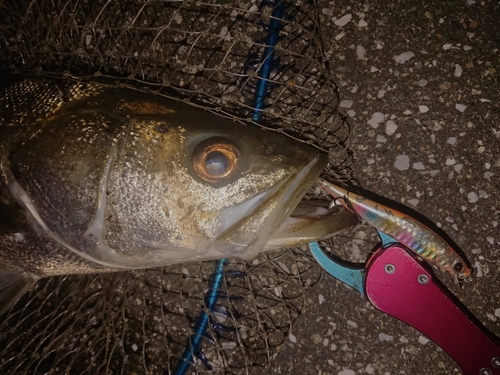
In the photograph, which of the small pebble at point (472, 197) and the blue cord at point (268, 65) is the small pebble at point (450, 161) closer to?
the small pebble at point (472, 197)

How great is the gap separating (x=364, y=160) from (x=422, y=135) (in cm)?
31

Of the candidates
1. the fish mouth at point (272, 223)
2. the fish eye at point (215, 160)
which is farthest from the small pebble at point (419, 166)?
the fish eye at point (215, 160)

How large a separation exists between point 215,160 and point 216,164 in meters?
0.02

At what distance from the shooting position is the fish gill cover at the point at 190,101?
201 centimetres

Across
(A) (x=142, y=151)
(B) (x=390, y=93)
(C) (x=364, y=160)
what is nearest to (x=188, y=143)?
(A) (x=142, y=151)

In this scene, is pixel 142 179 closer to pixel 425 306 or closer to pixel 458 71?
pixel 425 306

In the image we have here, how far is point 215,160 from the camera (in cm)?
152

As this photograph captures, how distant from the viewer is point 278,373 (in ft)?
7.34

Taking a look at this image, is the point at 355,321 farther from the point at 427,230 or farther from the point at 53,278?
the point at 53,278

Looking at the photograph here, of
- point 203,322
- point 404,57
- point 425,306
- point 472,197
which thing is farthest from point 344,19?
point 203,322

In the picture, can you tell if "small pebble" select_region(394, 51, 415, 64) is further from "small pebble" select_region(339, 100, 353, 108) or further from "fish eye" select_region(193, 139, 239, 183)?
"fish eye" select_region(193, 139, 239, 183)

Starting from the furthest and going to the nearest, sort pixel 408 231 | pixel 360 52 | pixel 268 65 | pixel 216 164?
pixel 360 52 → pixel 268 65 → pixel 408 231 → pixel 216 164

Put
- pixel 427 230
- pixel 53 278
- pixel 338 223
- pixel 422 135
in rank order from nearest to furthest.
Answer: pixel 338 223 < pixel 427 230 < pixel 422 135 < pixel 53 278

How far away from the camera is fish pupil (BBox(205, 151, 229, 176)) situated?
4.98 ft
